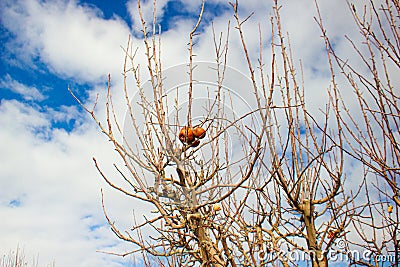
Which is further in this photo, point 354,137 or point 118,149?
point 354,137

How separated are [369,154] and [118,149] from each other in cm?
199

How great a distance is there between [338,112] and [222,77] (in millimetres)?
1038

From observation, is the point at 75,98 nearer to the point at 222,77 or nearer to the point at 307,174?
the point at 222,77

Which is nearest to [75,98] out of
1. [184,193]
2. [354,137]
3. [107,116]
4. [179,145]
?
[107,116]

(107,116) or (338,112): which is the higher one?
(338,112)

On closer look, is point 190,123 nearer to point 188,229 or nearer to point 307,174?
point 188,229

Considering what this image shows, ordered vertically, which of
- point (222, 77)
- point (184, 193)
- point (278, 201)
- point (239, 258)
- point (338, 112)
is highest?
point (222, 77)

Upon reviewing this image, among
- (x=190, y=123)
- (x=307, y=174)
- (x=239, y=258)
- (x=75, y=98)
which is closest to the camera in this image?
(x=190, y=123)

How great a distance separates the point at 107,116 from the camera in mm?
2402

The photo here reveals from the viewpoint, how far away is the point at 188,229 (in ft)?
8.04

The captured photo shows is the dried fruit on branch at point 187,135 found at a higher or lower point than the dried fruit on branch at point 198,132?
lower

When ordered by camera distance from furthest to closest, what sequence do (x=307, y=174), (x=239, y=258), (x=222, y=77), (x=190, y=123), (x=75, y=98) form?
(x=239, y=258)
(x=307, y=174)
(x=222, y=77)
(x=75, y=98)
(x=190, y=123)

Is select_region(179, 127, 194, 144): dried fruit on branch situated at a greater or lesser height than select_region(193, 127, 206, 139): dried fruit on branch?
lesser

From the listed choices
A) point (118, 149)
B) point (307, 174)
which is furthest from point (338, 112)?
point (118, 149)
